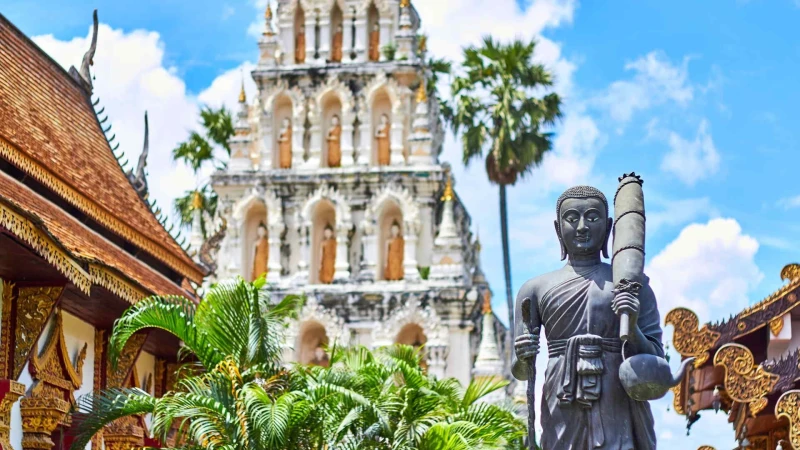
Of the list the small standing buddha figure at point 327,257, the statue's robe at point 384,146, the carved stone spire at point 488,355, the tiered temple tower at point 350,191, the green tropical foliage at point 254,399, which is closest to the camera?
the green tropical foliage at point 254,399

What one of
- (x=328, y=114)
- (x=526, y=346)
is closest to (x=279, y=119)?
(x=328, y=114)

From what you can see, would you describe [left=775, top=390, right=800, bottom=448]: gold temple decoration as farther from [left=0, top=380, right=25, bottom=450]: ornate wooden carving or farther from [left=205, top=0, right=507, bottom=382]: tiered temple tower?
[left=205, top=0, right=507, bottom=382]: tiered temple tower

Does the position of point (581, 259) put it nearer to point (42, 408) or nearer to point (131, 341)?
point (42, 408)

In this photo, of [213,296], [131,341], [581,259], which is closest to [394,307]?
[131,341]

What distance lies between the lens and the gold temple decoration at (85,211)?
16156 millimetres

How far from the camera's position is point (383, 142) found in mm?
39656

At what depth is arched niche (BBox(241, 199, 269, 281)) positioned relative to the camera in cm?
3950

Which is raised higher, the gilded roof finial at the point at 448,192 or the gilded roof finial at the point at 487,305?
the gilded roof finial at the point at 448,192

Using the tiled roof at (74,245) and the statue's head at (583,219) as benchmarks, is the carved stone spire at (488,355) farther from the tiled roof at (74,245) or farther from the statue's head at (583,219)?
the statue's head at (583,219)

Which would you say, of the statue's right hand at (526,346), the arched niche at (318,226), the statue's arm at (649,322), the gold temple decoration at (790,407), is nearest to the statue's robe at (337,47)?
the arched niche at (318,226)

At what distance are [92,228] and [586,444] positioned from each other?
12.3 m

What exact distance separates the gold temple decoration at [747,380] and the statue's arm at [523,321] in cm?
690

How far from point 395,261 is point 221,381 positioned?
23.4 meters

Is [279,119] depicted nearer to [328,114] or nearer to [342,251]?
[328,114]
